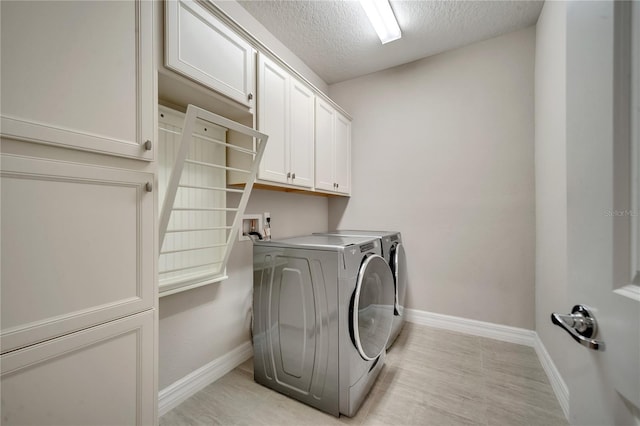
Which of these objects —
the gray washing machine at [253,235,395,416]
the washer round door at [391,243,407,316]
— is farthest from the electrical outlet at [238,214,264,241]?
the washer round door at [391,243,407,316]

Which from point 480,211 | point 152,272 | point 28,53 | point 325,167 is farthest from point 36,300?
point 480,211

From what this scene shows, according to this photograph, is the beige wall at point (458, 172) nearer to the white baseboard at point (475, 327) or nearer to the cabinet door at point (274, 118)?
the white baseboard at point (475, 327)

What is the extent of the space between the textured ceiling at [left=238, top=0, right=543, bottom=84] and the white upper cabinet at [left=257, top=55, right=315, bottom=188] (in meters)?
0.53

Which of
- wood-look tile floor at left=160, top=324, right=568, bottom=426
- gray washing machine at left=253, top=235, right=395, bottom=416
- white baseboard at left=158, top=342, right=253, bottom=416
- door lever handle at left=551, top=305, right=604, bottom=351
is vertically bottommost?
wood-look tile floor at left=160, top=324, right=568, bottom=426

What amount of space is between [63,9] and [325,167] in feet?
6.56

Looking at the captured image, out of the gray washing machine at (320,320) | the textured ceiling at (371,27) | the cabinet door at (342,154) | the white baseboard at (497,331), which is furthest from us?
the cabinet door at (342,154)

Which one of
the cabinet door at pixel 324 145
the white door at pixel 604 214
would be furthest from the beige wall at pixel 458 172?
the white door at pixel 604 214

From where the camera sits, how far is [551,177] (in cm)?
182

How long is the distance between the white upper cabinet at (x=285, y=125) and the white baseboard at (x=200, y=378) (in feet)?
4.62

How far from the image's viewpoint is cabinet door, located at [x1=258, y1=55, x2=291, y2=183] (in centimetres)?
182

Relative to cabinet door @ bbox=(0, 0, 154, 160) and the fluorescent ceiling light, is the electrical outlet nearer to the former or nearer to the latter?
cabinet door @ bbox=(0, 0, 154, 160)

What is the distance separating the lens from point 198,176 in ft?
5.68

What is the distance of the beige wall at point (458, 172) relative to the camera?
237 centimetres

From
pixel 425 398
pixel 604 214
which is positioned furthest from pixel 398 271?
pixel 604 214
